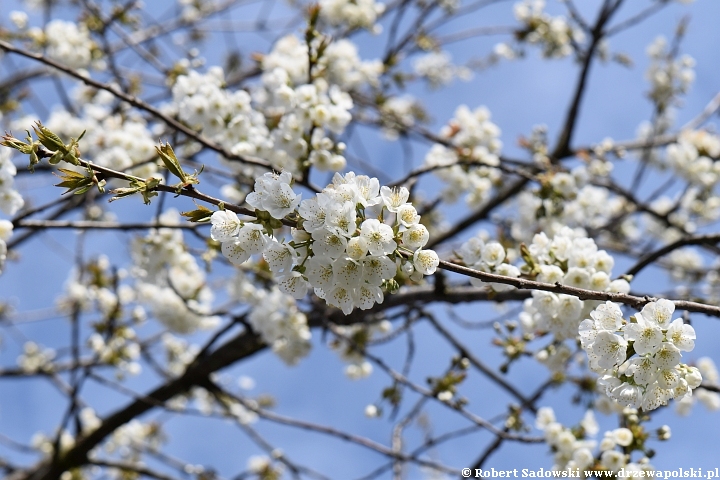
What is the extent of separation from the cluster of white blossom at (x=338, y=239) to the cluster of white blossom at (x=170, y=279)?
1720mm

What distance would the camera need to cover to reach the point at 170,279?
3.77 meters

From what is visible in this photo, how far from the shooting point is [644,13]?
5305 millimetres

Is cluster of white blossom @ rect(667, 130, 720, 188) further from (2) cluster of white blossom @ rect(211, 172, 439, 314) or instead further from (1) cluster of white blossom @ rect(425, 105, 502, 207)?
(2) cluster of white blossom @ rect(211, 172, 439, 314)

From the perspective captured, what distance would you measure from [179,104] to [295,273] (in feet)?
6.31

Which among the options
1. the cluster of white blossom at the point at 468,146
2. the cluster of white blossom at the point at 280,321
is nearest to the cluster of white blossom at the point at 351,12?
the cluster of white blossom at the point at 468,146

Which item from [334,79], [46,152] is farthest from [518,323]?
[334,79]

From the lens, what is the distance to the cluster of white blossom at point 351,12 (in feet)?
18.0

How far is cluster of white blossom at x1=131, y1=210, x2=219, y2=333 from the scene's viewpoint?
368 cm

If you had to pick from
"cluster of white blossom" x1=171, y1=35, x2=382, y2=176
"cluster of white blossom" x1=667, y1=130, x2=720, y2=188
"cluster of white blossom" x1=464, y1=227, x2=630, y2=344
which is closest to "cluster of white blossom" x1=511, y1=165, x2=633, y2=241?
"cluster of white blossom" x1=464, y1=227, x2=630, y2=344

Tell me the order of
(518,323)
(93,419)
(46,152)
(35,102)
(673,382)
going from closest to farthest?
1. (46,152)
2. (673,382)
3. (518,323)
4. (35,102)
5. (93,419)

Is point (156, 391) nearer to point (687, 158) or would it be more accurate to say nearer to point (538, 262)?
point (538, 262)

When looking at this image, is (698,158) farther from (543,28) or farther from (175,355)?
(175,355)

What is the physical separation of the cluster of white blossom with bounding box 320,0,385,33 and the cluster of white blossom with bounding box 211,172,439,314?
4315 millimetres

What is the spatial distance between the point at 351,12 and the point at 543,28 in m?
2.06
